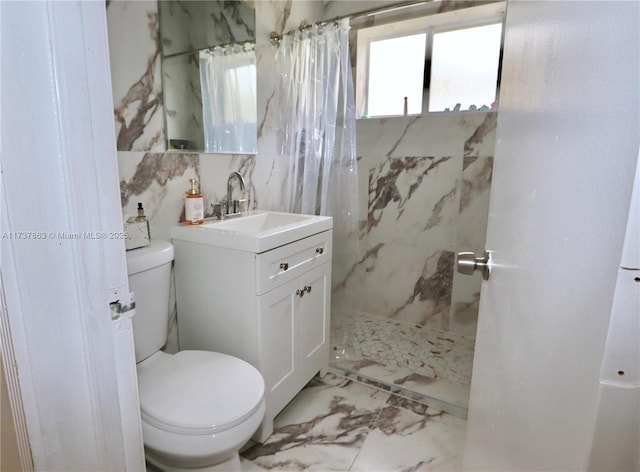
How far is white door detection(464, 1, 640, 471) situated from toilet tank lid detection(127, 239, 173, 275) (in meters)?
1.11

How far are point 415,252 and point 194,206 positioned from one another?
163cm

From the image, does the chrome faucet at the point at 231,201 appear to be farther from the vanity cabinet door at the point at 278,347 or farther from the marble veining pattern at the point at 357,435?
the marble veining pattern at the point at 357,435

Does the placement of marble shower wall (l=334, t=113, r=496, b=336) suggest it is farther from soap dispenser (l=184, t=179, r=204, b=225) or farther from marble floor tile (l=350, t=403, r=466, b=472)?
soap dispenser (l=184, t=179, r=204, b=225)

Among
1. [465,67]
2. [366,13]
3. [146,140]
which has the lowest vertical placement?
[146,140]

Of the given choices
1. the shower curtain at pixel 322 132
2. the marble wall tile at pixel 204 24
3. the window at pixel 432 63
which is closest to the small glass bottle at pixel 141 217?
the marble wall tile at pixel 204 24

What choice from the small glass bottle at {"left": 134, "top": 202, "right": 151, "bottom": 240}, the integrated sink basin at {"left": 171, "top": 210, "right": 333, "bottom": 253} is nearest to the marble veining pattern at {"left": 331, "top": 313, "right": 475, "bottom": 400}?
the integrated sink basin at {"left": 171, "top": 210, "right": 333, "bottom": 253}

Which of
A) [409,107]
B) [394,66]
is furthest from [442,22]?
[409,107]

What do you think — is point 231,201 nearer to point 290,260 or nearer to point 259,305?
point 290,260

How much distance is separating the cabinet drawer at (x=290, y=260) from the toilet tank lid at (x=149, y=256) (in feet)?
1.15

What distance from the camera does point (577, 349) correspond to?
0.33 m

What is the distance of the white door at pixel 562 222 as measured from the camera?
29 cm

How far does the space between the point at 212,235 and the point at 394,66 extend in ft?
6.10

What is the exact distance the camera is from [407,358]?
2195 millimetres

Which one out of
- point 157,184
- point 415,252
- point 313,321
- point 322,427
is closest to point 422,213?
point 415,252
